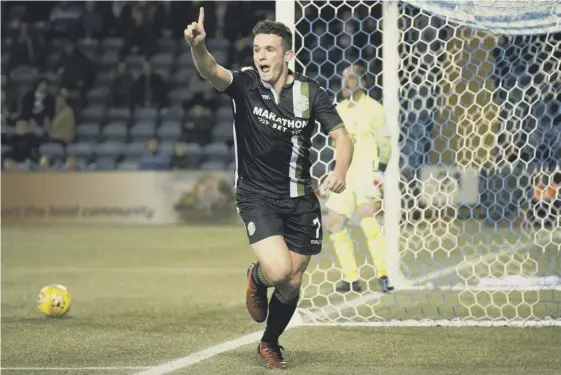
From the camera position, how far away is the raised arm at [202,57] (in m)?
4.84

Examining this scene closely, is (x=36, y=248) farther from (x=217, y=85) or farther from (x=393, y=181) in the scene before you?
(x=217, y=85)

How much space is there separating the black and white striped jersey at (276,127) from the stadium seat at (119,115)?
13.8 meters

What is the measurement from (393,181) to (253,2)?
11278 millimetres

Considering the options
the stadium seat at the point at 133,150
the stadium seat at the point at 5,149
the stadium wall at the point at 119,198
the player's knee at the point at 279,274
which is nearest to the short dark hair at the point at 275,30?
the player's knee at the point at 279,274

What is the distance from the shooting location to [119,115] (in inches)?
752

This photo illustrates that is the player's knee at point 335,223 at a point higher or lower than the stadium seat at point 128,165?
higher

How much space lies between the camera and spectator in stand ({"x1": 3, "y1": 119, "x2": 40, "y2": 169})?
1750 centimetres

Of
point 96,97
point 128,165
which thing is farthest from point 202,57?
point 96,97

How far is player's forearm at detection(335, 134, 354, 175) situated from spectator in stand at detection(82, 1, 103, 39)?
15356 mm

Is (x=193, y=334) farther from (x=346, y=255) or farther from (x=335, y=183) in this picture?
(x=346, y=255)

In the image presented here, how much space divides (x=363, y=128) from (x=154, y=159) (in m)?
8.80

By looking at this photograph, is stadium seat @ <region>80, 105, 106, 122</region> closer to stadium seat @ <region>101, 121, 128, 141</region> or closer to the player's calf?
stadium seat @ <region>101, 121, 128, 141</region>

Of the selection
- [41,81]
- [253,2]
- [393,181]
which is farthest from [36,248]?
[253,2]

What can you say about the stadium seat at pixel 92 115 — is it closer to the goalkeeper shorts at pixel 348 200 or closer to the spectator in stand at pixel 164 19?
the spectator in stand at pixel 164 19
